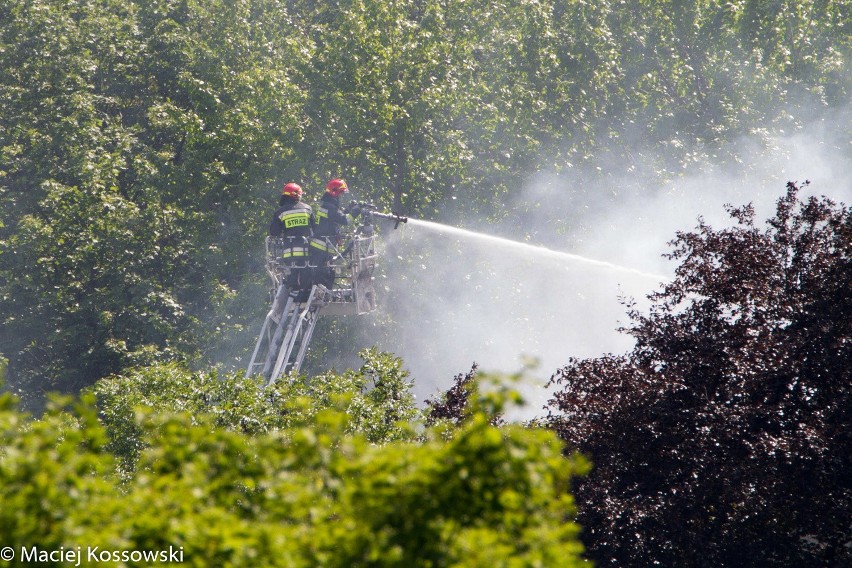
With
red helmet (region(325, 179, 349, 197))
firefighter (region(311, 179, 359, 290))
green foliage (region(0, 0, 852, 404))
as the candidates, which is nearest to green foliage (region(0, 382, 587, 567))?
firefighter (region(311, 179, 359, 290))

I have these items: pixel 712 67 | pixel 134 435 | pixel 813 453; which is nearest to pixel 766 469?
pixel 813 453

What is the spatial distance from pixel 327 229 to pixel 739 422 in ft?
30.7

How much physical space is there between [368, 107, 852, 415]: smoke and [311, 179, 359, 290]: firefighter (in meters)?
9.15

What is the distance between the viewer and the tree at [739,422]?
11.2 meters

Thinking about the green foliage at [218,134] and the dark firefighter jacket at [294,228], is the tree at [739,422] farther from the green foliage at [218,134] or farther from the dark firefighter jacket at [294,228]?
the green foliage at [218,134]

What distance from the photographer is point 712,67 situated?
36.8 metres

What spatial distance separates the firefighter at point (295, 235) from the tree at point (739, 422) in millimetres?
7433

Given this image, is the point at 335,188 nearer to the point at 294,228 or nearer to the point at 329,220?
the point at 329,220

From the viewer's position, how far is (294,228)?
19219mm

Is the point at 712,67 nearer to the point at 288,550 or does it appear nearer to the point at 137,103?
the point at 137,103

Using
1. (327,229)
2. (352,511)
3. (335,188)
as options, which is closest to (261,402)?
(327,229)

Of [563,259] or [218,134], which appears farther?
[563,259]

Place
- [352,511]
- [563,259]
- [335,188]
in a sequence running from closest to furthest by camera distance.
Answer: [352,511], [335,188], [563,259]

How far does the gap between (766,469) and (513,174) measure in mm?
21631
